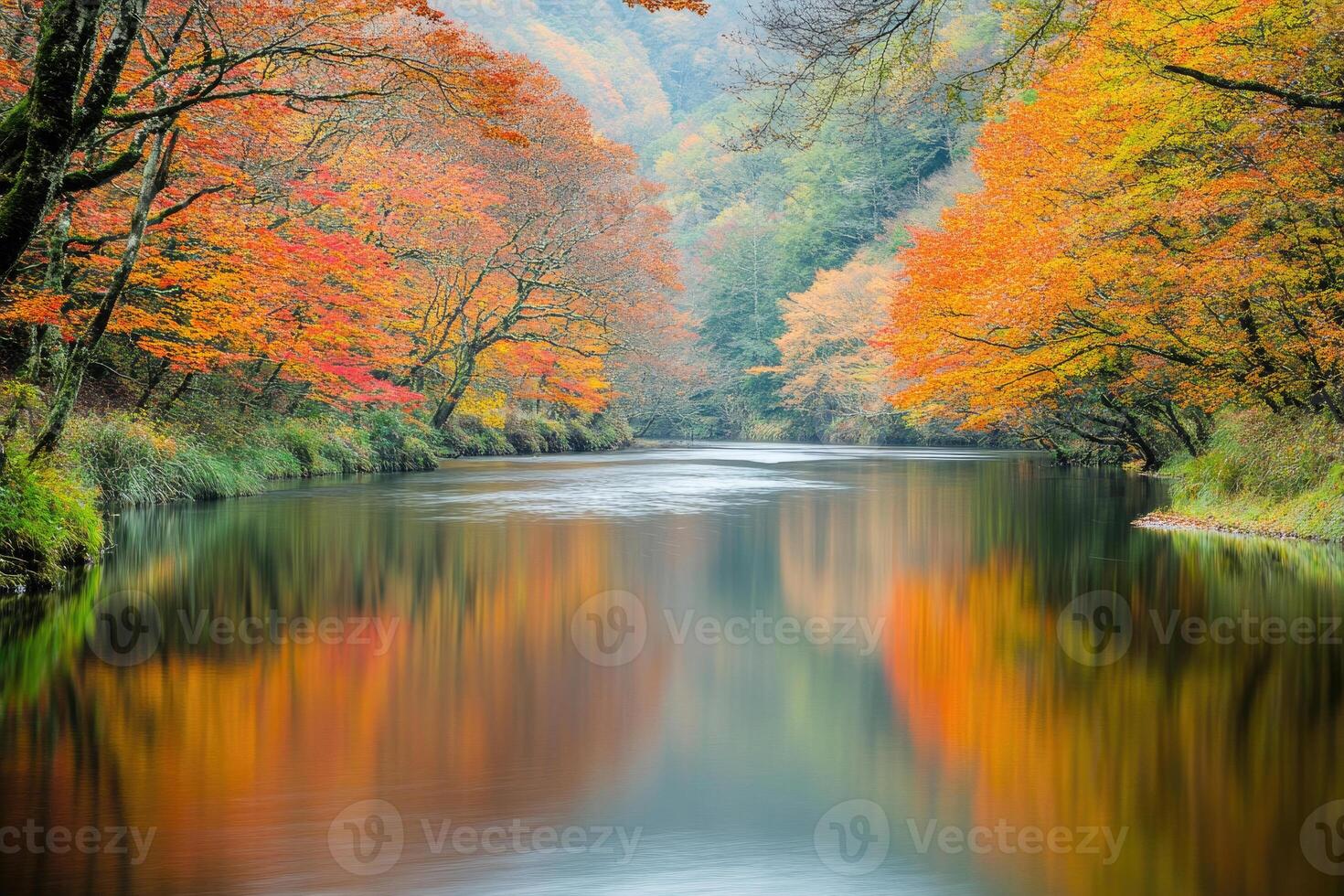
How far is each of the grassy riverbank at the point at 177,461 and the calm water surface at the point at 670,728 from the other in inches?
22.3

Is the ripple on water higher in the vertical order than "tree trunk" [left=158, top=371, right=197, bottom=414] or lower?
lower

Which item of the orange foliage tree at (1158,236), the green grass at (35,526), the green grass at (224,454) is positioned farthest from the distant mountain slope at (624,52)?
the green grass at (35,526)

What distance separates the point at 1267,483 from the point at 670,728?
11.1 meters

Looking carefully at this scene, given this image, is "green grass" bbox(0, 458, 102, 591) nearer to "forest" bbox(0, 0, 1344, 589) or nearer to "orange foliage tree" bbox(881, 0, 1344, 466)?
"forest" bbox(0, 0, 1344, 589)

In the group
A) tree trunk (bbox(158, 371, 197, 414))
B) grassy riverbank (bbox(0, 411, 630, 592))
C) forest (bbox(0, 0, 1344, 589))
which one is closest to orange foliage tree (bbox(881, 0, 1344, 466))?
forest (bbox(0, 0, 1344, 589))

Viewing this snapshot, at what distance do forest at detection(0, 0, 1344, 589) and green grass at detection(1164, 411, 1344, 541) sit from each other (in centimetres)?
5

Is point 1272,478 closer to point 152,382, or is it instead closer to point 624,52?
point 152,382

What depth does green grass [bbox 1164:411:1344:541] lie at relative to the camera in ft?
38.0

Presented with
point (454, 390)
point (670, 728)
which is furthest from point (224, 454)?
point (670, 728)

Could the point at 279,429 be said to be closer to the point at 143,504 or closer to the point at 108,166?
the point at 143,504

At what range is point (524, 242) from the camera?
29172 millimetres

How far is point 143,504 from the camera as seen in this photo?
596 inches

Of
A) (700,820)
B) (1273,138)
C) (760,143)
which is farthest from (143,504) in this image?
(1273,138)

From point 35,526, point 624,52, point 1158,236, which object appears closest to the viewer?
point 35,526
